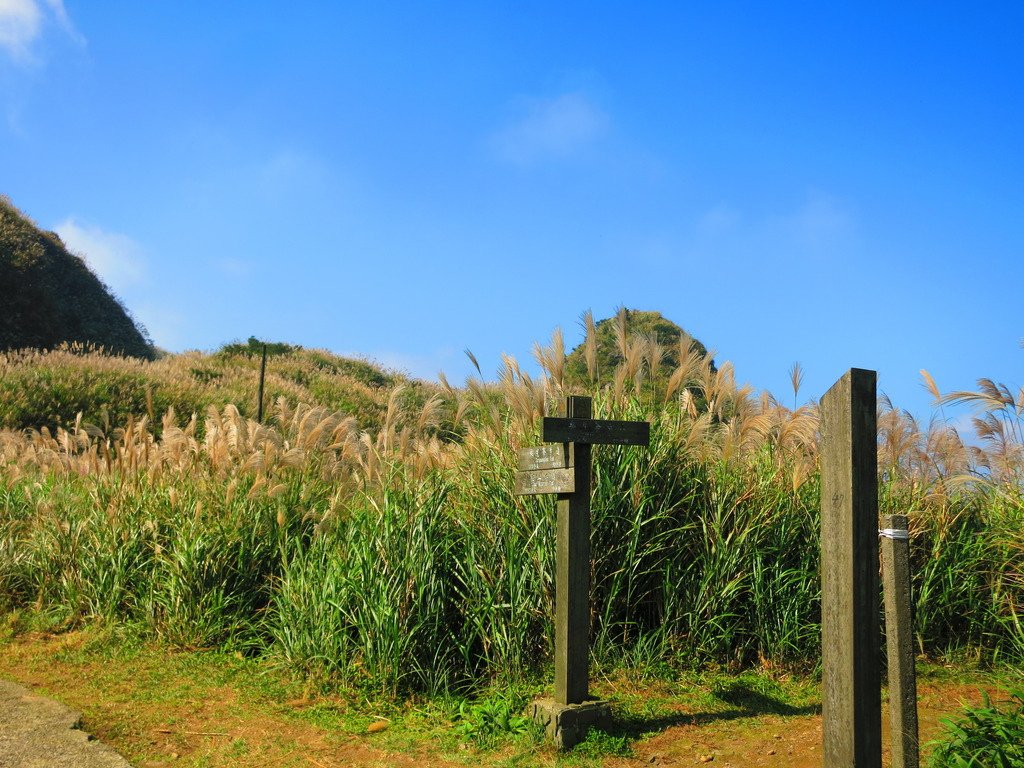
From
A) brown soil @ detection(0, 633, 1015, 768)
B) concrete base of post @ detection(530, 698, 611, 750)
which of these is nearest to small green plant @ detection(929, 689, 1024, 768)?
brown soil @ detection(0, 633, 1015, 768)

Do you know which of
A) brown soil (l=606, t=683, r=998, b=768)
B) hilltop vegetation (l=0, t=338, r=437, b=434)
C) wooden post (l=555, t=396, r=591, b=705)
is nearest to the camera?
brown soil (l=606, t=683, r=998, b=768)

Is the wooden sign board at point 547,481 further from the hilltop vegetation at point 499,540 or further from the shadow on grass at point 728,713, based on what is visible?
the shadow on grass at point 728,713

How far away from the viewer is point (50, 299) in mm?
29047

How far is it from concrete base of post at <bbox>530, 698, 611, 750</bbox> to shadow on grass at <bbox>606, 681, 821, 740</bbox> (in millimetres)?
110

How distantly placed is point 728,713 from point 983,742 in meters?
1.60

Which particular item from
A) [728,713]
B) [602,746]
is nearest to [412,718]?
[602,746]

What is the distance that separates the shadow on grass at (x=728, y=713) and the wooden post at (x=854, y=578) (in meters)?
1.69

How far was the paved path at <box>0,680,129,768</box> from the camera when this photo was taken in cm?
472

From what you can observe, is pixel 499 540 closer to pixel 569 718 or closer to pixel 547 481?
pixel 547 481

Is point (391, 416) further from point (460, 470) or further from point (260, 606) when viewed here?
point (260, 606)

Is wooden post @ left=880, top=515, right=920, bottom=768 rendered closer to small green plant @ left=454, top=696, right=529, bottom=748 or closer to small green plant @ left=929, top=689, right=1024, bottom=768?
small green plant @ left=929, top=689, right=1024, bottom=768

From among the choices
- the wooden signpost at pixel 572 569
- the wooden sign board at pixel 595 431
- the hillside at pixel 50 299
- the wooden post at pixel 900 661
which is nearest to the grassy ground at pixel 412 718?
the wooden signpost at pixel 572 569

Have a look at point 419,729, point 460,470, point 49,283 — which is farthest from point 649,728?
point 49,283

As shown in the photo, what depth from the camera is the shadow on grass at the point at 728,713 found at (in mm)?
5062
